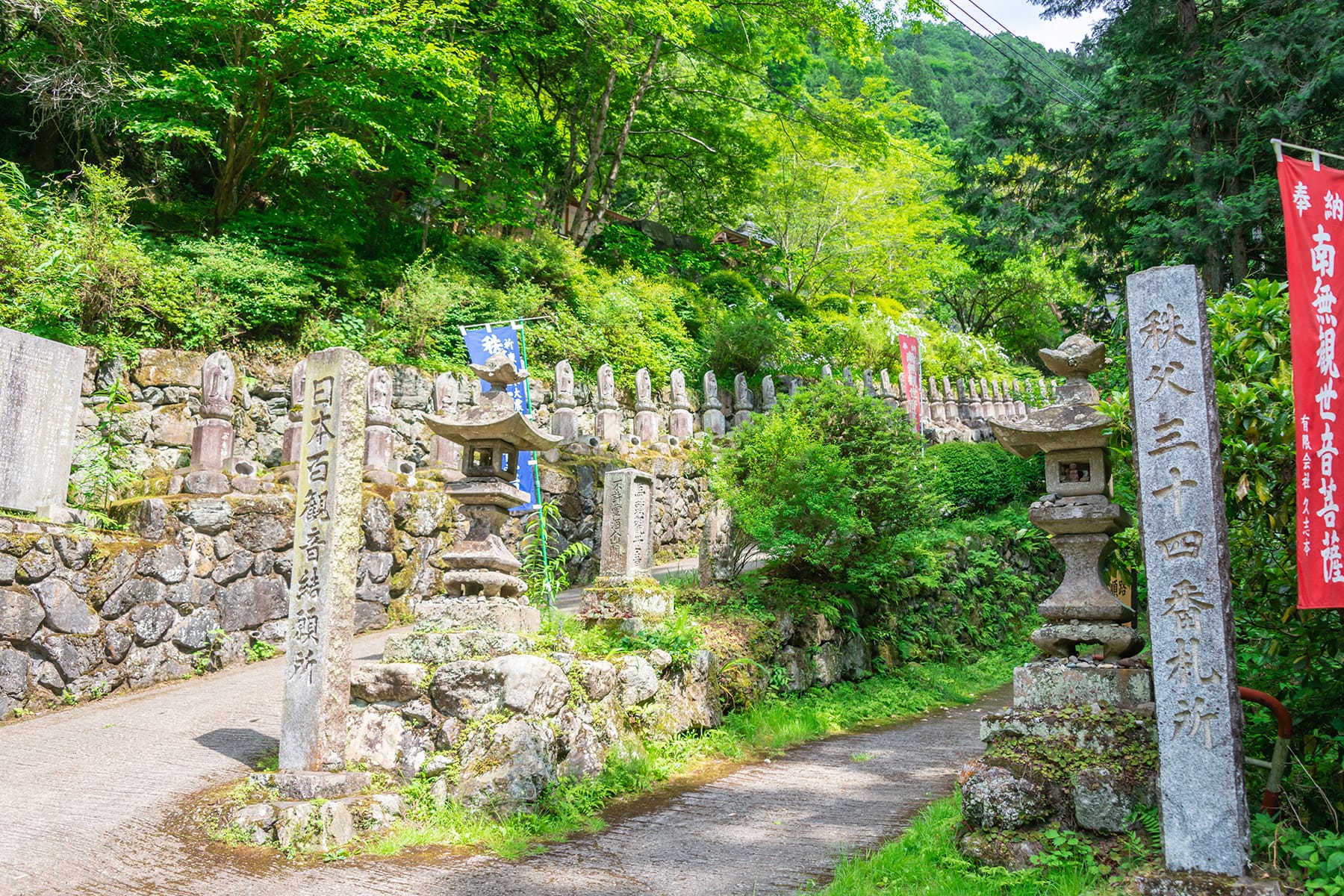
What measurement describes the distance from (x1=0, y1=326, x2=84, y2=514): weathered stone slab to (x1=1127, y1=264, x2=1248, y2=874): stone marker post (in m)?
10.4

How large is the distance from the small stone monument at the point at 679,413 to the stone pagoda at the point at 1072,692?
11.3 m

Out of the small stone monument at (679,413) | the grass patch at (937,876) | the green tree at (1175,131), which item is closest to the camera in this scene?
the grass patch at (937,876)

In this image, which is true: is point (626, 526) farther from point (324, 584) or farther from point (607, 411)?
point (607, 411)

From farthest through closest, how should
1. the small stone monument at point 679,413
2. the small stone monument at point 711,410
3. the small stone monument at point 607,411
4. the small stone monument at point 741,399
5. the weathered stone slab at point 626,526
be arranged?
the small stone monument at point 741,399 → the small stone monument at point 711,410 → the small stone monument at point 679,413 → the small stone monument at point 607,411 → the weathered stone slab at point 626,526

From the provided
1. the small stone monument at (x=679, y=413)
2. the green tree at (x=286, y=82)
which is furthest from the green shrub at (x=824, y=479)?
the green tree at (x=286, y=82)

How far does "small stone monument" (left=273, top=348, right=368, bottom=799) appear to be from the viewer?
6.34 m

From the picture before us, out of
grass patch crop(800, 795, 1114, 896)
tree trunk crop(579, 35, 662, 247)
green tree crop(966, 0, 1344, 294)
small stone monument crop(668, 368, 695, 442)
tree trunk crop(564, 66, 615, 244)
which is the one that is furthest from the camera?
tree trunk crop(564, 66, 615, 244)

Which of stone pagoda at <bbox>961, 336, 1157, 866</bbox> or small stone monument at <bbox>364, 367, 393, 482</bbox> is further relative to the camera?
small stone monument at <bbox>364, 367, 393, 482</bbox>

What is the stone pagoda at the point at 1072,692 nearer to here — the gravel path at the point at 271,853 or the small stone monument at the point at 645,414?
the gravel path at the point at 271,853

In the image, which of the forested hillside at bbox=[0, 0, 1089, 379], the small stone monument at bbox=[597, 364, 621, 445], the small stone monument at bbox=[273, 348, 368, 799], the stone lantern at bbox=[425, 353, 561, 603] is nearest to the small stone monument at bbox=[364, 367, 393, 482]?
the forested hillside at bbox=[0, 0, 1089, 379]

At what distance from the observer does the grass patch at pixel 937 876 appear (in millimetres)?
4867

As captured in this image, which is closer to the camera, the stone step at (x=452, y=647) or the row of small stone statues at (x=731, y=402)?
the stone step at (x=452, y=647)

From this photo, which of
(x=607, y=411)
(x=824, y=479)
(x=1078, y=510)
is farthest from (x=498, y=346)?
(x=1078, y=510)

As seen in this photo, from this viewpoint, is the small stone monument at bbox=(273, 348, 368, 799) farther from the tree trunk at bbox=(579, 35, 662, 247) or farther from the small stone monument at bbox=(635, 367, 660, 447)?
the tree trunk at bbox=(579, 35, 662, 247)
